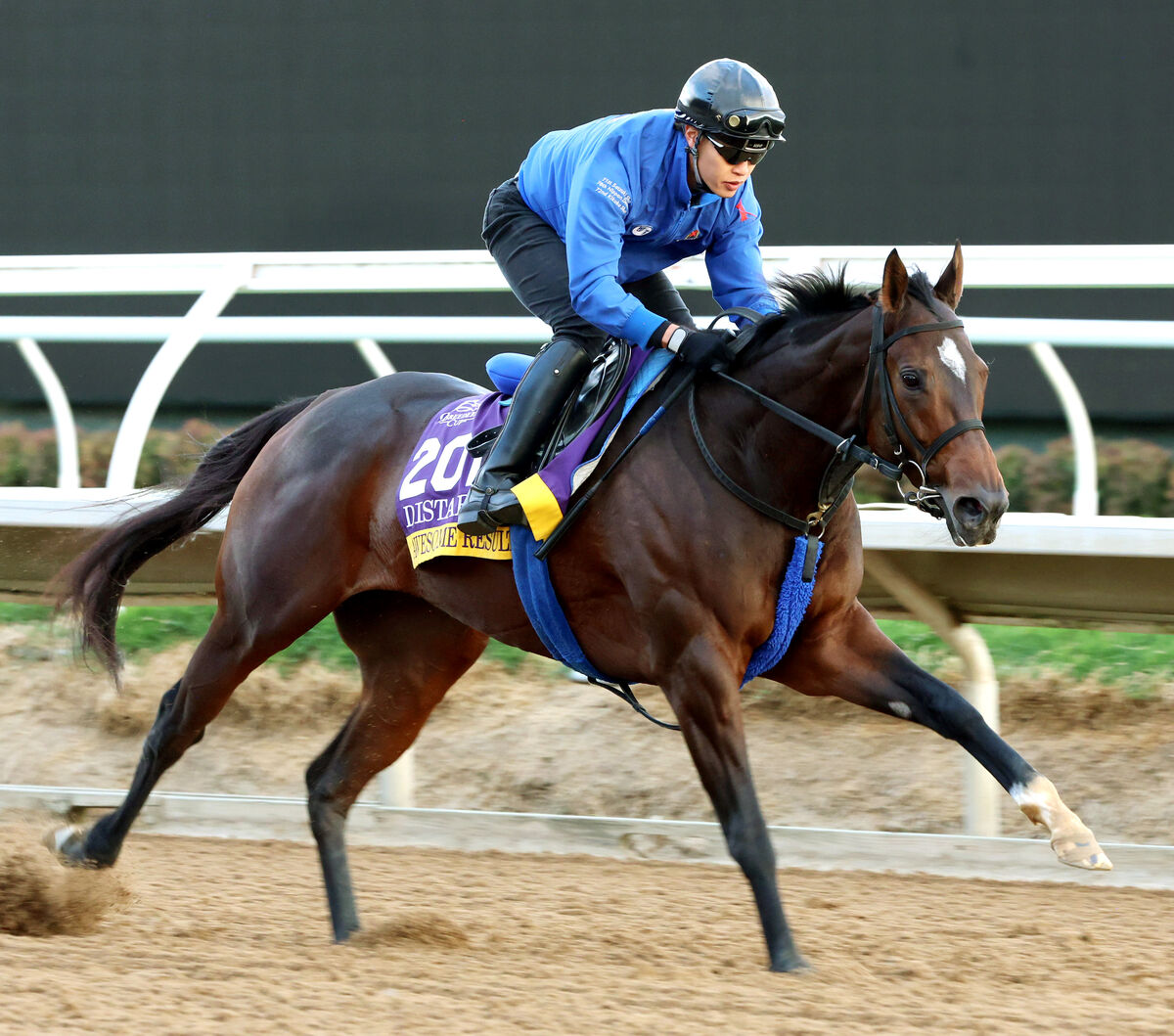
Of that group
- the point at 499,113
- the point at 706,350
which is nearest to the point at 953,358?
the point at 706,350

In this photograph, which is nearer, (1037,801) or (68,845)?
(1037,801)

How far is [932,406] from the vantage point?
9.82 ft

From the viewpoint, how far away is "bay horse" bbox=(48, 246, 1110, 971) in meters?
3.11

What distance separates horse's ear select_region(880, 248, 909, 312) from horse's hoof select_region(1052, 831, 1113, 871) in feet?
3.64

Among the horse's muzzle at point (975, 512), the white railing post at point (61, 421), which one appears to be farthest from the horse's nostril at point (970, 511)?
the white railing post at point (61, 421)

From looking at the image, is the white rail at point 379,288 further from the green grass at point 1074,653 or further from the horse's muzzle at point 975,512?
Answer: the horse's muzzle at point 975,512

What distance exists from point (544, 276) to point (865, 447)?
93cm

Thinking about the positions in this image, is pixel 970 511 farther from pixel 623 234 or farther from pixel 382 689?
pixel 382 689

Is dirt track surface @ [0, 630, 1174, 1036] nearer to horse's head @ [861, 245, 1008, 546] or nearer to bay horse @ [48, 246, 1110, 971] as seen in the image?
bay horse @ [48, 246, 1110, 971]

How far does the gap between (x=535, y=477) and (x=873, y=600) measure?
1.70 meters

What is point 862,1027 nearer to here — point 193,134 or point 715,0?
point 715,0

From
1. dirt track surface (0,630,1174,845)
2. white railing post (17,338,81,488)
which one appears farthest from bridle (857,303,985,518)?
white railing post (17,338,81,488)

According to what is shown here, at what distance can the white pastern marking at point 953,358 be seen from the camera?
9.83 ft

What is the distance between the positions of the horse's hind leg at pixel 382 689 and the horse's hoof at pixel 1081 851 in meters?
1.69
